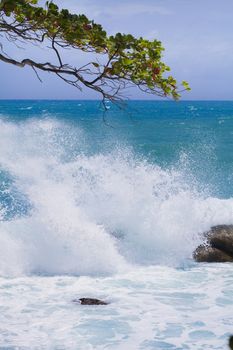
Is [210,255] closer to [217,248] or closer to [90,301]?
[217,248]

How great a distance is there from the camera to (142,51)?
4645mm

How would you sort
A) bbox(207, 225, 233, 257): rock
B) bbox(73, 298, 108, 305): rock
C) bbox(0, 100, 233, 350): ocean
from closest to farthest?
1. bbox(0, 100, 233, 350): ocean
2. bbox(73, 298, 108, 305): rock
3. bbox(207, 225, 233, 257): rock

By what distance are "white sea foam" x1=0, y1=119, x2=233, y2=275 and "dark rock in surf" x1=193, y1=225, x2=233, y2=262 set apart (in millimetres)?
332

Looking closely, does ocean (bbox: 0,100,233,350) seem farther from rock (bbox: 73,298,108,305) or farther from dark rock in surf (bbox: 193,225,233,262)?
dark rock in surf (bbox: 193,225,233,262)

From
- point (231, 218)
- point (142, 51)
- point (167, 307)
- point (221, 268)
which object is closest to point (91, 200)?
point (231, 218)

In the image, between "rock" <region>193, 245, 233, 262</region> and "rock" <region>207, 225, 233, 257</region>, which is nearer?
"rock" <region>193, 245, 233, 262</region>

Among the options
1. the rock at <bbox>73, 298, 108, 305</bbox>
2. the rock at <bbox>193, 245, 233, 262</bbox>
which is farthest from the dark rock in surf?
the rock at <bbox>73, 298, 108, 305</bbox>

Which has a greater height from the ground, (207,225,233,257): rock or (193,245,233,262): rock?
(207,225,233,257): rock

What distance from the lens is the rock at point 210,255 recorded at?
12172 mm

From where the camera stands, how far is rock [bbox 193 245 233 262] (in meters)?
12.2

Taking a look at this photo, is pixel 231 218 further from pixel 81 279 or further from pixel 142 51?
pixel 142 51

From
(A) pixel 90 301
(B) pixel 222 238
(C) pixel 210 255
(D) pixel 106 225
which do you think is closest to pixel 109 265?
(C) pixel 210 255

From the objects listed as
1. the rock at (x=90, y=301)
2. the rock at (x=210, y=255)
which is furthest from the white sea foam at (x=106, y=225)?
the rock at (x=90, y=301)

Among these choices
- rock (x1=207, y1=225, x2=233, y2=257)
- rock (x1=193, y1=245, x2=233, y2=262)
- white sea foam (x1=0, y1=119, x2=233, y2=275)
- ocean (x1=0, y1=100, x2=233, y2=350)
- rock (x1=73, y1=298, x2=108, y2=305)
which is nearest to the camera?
ocean (x1=0, y1=100, x2=233, y2=350)
